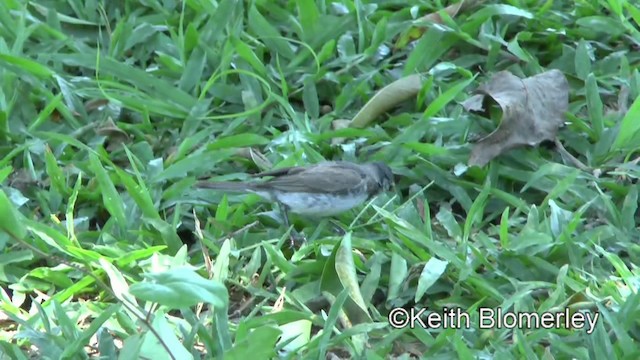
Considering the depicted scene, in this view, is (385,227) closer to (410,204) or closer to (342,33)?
(410,204)

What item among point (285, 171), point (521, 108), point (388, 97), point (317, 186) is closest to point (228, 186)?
point (285, 171)

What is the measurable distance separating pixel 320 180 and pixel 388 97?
73 centimetres

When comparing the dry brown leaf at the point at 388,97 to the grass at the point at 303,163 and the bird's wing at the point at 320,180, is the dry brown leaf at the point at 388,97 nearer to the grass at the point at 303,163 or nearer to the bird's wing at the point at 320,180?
the grass at the point at 303,163

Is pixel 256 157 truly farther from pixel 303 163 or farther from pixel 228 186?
pixel 228 186

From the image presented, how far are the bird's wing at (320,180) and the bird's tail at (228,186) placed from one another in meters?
0.07

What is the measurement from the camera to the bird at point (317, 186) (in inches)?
175

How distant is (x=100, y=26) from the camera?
18.6ft

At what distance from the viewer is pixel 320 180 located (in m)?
4.51

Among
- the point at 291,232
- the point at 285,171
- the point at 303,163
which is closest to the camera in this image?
the point at 291,232

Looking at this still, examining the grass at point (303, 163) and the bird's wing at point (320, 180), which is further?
the bird's wing at point (320, 180)

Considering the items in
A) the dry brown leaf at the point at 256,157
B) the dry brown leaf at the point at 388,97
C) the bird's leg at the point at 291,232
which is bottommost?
the bird's leg at the point at 291,232

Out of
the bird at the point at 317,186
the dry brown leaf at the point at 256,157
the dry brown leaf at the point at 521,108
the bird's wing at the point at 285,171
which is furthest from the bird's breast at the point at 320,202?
the dry brown leaf at the point at 521,108

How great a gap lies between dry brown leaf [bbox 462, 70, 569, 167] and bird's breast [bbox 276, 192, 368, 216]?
529 millimetres

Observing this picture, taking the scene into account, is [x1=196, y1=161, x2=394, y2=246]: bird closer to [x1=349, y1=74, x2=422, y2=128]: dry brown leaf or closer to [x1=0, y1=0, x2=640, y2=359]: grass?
[x1=0, y1=0, x2=640, y2=359]: grass
